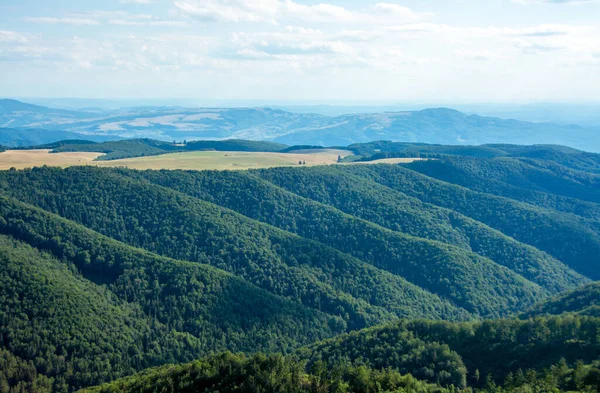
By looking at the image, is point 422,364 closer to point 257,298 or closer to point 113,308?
point 257,298

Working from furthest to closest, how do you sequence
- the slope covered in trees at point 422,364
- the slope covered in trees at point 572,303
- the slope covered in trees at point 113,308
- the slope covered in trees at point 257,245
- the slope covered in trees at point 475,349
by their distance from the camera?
the slope covered in trees at point 257,245 → the slope covered in trees at point 572,303 → the slope covered in trees at point 113,308 → the slope covered in trees at point 475,349 → the slope covered in trees at point 422,364

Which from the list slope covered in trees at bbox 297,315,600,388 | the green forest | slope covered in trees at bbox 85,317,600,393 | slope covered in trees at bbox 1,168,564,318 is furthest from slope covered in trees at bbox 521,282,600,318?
slope covered in trees at bbox 85,317,600,393

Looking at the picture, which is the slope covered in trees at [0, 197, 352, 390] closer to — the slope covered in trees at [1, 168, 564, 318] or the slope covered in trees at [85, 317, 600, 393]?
the slope covered in trees at [1, 168, 564, 318]

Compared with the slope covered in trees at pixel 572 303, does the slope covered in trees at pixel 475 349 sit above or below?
above

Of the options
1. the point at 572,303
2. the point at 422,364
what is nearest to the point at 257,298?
the point at 422,364

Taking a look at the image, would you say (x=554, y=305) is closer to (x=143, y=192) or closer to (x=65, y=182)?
(x=143, y=192)

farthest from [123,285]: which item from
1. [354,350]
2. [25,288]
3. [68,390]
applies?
[354,350]

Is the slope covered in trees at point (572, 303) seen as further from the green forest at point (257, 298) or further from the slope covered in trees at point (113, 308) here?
the slope covered in trees at point (113, 308)

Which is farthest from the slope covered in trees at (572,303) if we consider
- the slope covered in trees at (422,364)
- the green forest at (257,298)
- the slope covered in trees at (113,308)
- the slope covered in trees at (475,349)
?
the slope covered in trees at (113,308)
